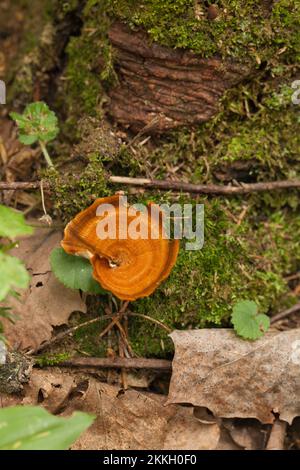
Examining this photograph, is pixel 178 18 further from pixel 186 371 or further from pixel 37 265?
pixel 186 371

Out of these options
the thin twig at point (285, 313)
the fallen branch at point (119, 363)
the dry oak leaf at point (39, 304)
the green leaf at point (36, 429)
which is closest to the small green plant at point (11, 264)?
the green leaf at point (36, 429)

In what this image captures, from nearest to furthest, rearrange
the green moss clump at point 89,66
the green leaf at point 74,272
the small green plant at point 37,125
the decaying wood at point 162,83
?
1. the green leaf at point 74,272
2. the decaying wood at point 162,83
3. the small green plant at point 37,125
4. the green moss clump at point 89,66

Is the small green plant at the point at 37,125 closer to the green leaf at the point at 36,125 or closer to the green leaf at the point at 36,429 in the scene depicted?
the green leaf at the point at 36,125

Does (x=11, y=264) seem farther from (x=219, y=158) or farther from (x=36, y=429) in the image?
(x=219, y=158)

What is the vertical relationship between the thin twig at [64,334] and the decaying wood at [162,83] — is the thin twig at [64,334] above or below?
below

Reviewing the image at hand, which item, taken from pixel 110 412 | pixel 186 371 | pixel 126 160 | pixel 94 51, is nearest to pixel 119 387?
pixel 110 412

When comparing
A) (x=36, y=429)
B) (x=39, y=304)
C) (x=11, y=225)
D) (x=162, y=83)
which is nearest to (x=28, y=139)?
(x=162, y=83)

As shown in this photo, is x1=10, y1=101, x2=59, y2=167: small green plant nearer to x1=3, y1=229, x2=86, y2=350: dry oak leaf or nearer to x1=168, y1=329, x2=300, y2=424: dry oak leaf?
x1=3, y1=229, x2=86, y2=350: dry oak leaf
